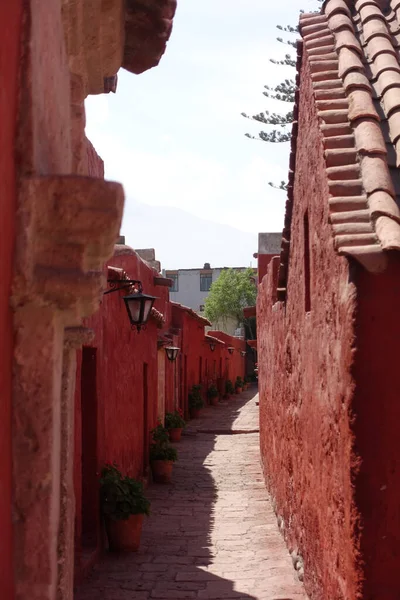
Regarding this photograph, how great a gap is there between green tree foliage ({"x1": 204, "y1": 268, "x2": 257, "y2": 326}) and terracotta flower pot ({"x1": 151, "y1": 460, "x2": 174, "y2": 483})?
35.5 meters

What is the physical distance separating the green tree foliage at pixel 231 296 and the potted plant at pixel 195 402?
23100mm

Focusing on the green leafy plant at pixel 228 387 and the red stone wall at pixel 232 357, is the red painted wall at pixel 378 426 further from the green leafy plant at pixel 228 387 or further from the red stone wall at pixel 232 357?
the green leafy plant at pixel 228 387

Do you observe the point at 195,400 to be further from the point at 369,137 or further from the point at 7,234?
the point at 7,234

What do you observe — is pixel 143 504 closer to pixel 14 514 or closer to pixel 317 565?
pixel 317 565

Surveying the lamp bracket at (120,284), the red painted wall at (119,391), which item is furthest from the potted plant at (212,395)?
the lamp bracket at (120,284)

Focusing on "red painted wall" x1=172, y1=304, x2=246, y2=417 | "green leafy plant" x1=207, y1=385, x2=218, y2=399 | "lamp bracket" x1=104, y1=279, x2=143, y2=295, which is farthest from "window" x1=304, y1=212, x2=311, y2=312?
"green leafy plant" x1=207, y1=385, x2=218, y2=399

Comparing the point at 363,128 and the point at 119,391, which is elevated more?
the point at 363,128

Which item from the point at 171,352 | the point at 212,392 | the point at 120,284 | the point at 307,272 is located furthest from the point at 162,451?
the point at 212,392

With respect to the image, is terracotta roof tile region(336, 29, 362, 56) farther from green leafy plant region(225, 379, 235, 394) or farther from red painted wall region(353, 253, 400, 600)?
green leafy plant region(225, 379, 235, 394)

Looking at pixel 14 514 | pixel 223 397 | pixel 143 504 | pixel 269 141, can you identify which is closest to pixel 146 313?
pixel 143 504

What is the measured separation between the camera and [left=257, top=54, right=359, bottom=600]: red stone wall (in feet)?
15.6

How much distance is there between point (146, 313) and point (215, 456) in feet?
26.8

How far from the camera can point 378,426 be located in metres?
4.46

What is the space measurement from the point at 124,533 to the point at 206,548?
3.41 feet
